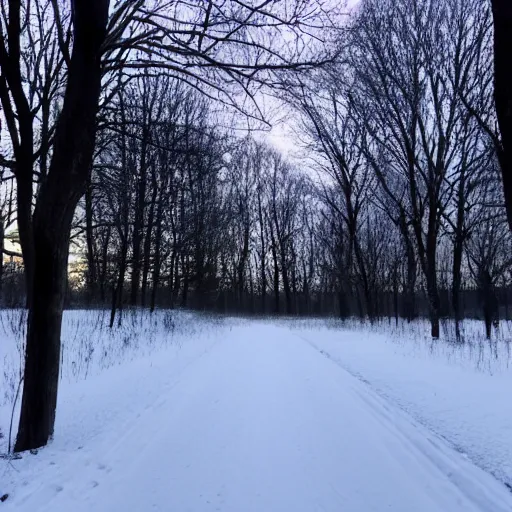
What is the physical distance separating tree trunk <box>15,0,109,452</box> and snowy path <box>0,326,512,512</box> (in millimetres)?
764

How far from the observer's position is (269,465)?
3.86 metres

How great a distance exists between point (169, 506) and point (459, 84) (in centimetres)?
1625

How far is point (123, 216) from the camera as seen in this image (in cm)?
1720

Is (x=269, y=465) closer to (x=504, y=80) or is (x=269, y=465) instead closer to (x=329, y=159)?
(x=504, y=80)

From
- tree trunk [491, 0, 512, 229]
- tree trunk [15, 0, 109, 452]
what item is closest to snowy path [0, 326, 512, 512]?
tree trunk [15, 0, 109, 452]

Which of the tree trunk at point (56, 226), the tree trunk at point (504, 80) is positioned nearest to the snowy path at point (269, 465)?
the tree trunk at point (56, 226)

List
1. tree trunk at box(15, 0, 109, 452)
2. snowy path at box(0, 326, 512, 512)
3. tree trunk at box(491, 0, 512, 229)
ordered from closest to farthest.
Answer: tree trunk at box(491, 0, 512, 229)
snowy path at box(0, 326, 512, 512)
tree trunk at box(15, 0, 109, 452)

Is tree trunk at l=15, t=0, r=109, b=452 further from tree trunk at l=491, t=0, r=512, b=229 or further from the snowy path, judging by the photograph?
tree trunk at l=491, t=0, r=512, b=229

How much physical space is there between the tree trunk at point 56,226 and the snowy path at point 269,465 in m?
0.76

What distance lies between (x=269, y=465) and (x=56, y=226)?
120 inches

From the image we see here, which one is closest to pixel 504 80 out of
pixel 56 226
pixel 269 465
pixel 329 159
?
pixel 269 465

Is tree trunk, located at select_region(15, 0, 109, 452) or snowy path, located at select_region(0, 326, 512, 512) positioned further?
tree trunk, located at select_region(15, 0, 109, 452)

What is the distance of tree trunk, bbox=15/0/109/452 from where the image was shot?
4.32 meters

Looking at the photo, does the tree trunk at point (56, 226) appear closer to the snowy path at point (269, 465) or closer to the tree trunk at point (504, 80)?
the snowy path at point (269, 465)
